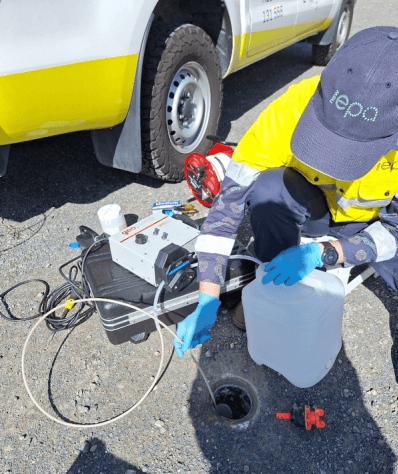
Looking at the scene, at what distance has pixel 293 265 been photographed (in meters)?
1.59

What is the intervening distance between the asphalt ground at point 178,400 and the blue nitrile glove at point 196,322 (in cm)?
28

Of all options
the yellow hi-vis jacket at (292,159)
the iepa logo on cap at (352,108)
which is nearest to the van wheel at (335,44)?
the yellow hi-vis jacket at (292,159)

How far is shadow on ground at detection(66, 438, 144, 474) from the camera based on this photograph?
62.1 inches

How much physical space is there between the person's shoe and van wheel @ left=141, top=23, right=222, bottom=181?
113 cm

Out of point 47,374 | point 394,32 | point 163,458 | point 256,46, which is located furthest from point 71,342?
point 256,46

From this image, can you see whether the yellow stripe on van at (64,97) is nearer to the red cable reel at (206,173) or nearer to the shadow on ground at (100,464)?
the red cable reel at (206,173)

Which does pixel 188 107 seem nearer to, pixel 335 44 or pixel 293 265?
pixel 293 265

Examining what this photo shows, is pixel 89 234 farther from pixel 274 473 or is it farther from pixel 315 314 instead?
pixel 274 473

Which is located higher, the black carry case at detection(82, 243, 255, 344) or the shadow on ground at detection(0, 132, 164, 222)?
the black carry case at detection(82, 243, 255, 344)

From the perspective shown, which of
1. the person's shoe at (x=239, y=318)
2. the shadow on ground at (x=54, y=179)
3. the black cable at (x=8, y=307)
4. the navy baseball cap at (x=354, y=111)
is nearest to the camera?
the navy baseball cap at (x=354, y=111)

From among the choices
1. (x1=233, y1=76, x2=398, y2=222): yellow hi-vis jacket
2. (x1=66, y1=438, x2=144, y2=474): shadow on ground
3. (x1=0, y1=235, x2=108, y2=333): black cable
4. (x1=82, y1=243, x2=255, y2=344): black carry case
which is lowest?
(x1=66, y1=438, x2=144, y2=474): shadow on ground

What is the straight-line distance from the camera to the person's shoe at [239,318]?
1979 mm

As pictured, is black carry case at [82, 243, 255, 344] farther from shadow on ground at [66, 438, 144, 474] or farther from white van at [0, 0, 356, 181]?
white van at [0, 0, 356, 181]

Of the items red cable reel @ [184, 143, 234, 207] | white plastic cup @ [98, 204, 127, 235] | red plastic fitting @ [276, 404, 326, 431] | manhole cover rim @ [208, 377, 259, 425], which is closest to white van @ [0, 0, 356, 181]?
red cable reel @ [184, 143, 234, 207]
